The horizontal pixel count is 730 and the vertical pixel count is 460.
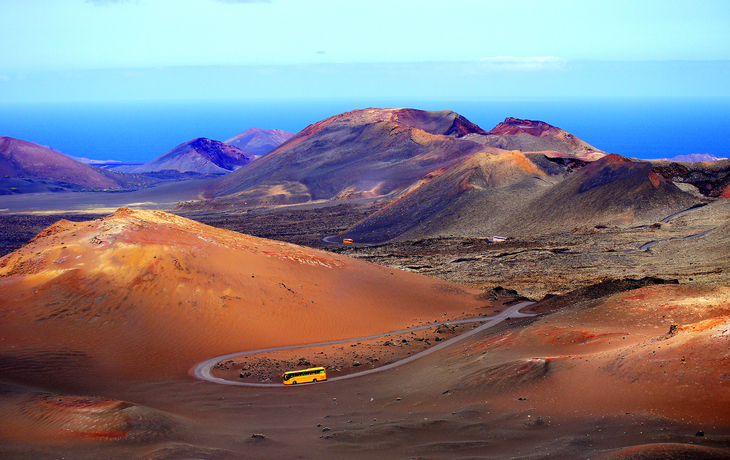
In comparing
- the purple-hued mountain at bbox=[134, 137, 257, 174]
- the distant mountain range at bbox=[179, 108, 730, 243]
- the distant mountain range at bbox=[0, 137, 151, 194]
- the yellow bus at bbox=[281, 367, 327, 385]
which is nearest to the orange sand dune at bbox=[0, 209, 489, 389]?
Answer: the yellow bus at bbox=[281, 367, 327, 385]

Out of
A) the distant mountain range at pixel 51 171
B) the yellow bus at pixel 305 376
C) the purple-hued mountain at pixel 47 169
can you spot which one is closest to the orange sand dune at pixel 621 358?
the yellow bus at pixel 305 376

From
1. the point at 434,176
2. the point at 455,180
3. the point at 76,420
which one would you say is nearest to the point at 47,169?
the point at 434,176

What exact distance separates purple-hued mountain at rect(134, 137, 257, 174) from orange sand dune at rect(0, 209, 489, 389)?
391 feet

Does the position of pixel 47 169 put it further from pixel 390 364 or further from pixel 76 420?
pixel 76 420

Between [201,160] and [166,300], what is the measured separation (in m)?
131

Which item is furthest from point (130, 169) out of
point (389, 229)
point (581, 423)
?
point (581, 423)

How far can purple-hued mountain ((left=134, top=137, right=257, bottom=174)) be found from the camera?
148375 mm

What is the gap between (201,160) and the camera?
493 ft

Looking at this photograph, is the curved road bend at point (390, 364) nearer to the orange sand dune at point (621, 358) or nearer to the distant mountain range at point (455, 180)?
the orange sand dune at point (621, 358)

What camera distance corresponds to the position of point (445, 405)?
1611 cm

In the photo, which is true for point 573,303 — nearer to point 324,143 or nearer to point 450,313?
point 450,313

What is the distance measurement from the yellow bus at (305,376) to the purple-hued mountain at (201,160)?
427ft

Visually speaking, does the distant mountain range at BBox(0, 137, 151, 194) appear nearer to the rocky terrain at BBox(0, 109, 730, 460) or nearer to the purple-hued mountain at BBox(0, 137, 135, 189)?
the purple-hued mountain at BBox(0, 137, 135, 189)

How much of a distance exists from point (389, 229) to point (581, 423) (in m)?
47.9
